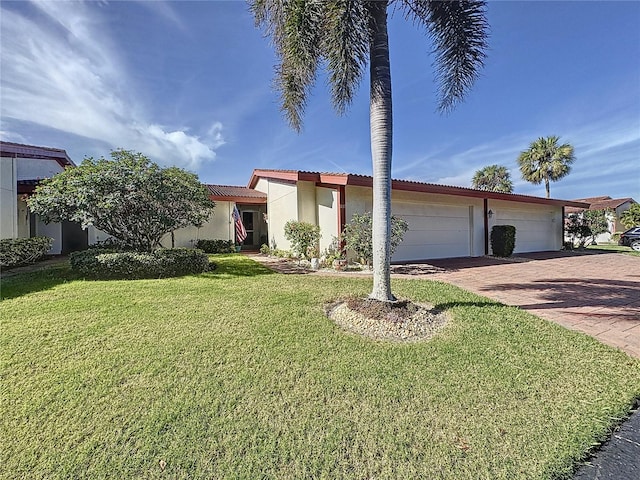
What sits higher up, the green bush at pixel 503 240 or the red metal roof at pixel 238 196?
the red metal roof at pixel 238 196

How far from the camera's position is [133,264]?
8.57 metres

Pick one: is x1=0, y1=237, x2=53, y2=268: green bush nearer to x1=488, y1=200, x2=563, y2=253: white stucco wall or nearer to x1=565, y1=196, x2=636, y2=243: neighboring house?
x1=488, y1=200, x2=563, y2=253: white stucco wall

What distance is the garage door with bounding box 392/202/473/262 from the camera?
536 inches

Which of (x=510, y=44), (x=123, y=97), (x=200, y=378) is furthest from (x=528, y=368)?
(x=123, y=97)

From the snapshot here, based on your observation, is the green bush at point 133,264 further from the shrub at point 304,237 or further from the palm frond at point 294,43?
the palm frond at point 294,43

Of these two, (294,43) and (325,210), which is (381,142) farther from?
(325,210)

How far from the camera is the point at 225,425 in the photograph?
2.86 m

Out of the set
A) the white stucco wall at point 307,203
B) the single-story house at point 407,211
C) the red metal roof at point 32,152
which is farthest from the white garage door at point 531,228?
the red metal roof at point 32,152

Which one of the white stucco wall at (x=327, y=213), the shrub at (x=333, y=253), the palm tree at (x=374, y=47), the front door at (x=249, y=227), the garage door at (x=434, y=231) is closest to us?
the palm tree at (x=374, y=47)

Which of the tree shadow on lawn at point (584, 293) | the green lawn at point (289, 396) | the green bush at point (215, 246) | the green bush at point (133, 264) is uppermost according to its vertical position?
the green bush at point (215, 246)

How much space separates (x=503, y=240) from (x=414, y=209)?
5652mm

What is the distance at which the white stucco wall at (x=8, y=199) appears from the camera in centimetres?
1037

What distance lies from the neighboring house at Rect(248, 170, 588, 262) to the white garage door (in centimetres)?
6

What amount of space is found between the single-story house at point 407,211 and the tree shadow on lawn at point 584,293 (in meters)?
5.47
